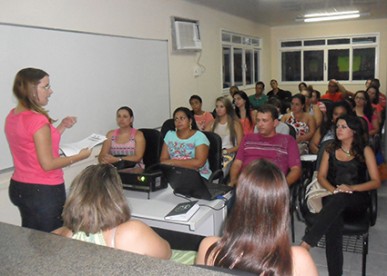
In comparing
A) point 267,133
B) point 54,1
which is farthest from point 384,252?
point 54,1

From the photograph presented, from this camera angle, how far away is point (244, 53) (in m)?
8.81

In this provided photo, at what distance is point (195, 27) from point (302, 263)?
520 cm

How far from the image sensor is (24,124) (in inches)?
84.4

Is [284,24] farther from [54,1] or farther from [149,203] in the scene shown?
[149,203]

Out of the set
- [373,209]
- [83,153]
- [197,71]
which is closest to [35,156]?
[83,153]

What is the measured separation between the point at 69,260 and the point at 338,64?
1063 centimetres

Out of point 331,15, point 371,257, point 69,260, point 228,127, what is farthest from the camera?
point 331,15

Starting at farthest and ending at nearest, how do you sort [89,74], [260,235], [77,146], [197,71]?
1. [197,71]
2. [89,74]
3. [77,146]
4. [260,235]

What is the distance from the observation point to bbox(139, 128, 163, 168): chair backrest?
12.3 feet

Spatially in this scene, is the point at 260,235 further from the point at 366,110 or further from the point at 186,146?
the point at 366,110

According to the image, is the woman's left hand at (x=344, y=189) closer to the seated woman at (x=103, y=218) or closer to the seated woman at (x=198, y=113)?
the seated woman at (x=103, y=218)

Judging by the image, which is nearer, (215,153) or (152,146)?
(215,153)

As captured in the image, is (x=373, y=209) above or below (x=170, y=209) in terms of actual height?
below

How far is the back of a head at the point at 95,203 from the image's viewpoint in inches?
58.0
